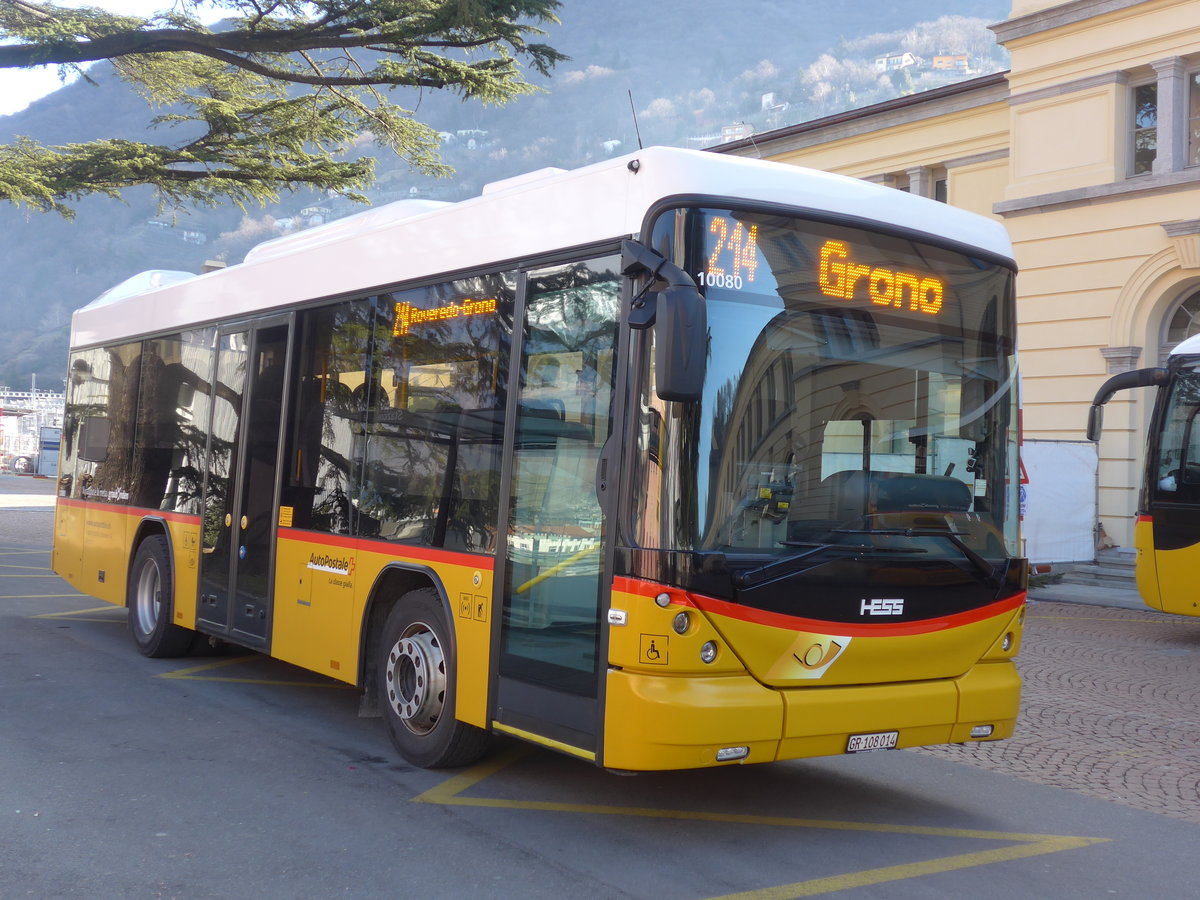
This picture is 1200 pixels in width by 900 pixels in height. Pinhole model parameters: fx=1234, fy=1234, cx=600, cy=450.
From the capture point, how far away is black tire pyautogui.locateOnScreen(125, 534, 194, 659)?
32.1 feet

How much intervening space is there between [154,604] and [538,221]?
5763 millimetres

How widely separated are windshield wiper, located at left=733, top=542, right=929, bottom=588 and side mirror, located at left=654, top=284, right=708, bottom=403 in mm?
824

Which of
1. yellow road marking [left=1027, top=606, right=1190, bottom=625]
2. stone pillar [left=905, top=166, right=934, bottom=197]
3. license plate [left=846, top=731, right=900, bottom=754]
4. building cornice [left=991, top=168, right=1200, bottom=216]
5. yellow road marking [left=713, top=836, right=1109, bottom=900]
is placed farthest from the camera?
stone pillar [left=905, top=166, right=934, bottom=197]

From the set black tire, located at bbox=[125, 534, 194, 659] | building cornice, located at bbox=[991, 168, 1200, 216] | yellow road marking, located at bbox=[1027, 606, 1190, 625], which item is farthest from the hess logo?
building cornice, located at bbox=[991, 168, 1200, 216]

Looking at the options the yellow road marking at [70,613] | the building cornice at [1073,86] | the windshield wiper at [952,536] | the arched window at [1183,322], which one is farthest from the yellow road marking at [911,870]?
the building cornice at [1073,86]

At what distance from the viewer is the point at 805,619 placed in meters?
5.36

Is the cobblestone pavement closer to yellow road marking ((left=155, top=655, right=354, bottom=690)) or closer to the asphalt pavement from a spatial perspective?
the asphalt pavement

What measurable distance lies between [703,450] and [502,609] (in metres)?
1.43

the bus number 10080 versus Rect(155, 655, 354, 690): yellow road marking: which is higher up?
the bus number 10080

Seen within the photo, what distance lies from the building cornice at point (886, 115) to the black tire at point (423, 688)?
17140mm

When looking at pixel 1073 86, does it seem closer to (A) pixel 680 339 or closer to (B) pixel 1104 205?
(B) pixel 1104 205

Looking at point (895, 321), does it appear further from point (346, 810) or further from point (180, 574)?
point (180, 574)

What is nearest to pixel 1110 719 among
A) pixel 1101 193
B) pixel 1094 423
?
pixel 1094 423

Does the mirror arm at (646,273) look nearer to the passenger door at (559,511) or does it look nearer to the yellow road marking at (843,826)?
the passenger door at (559,511)
